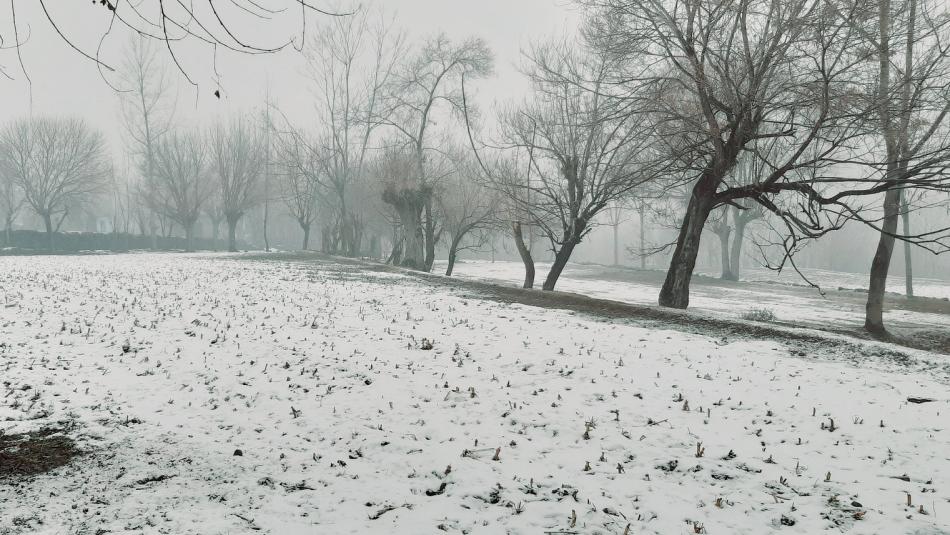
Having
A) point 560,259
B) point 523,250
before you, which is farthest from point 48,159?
point 560,259

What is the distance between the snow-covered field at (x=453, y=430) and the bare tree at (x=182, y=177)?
33.8m

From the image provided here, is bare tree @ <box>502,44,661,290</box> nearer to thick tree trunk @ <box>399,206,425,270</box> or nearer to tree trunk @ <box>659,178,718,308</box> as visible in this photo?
tree trunk @ <box>659,178,718,308</box>

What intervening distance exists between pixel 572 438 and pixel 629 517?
4.38ft

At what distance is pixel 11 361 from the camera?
21.4 feet

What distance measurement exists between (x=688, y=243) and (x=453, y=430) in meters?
9.87

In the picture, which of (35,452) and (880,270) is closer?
(35,452)

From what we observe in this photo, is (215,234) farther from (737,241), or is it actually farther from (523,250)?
(737,241)

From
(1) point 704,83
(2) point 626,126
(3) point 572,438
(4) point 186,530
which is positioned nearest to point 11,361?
(4) point 186,530

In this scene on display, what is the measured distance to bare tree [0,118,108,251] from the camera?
36.0 meters

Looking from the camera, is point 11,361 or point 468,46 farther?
point 468,46

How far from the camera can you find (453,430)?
512 cm

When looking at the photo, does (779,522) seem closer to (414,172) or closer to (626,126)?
(626,126)

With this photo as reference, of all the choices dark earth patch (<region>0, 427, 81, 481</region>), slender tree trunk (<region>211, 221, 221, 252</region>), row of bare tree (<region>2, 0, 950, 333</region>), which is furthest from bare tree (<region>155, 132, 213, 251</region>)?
dark earth patch (<region>0, 427, 81, 481</region>)

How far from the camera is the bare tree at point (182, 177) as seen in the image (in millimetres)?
39219
